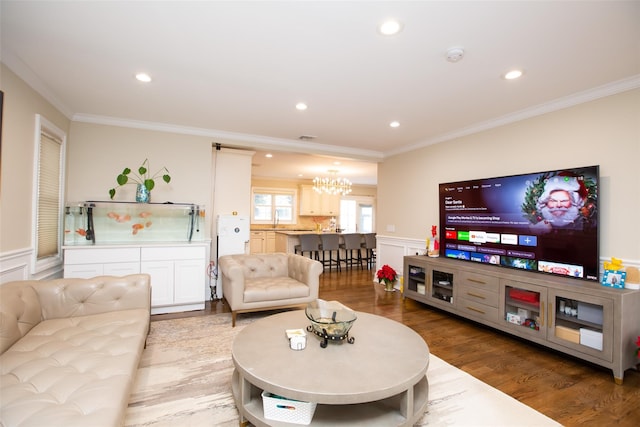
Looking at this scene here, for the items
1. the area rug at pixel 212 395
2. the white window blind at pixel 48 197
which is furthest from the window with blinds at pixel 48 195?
the area rug at pixel 212 395

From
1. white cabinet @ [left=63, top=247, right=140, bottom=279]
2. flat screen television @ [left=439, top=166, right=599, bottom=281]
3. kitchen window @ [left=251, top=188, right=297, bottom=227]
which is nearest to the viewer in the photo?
flat screen television @ [left=439, top=166, right=599, bottom=281]

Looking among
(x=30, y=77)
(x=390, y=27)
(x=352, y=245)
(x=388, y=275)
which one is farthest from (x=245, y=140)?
(x=352, y=245)

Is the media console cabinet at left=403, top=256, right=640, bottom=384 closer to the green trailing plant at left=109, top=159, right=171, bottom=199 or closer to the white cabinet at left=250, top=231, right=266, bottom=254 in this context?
the green trailing plant at left=109, top=159, right=171, bottom=199

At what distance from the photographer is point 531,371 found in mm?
2596

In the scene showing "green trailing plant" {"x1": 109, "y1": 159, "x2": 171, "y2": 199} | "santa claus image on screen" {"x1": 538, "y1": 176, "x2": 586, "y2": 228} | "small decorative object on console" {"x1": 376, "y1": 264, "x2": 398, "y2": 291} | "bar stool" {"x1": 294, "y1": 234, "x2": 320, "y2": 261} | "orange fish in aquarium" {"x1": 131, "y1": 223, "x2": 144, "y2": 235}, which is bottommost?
"small decorative object on console" {"x1": 376, "y1": 264, "x2": 398, "y2": 291}

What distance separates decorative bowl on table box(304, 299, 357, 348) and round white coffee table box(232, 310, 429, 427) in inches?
1.9

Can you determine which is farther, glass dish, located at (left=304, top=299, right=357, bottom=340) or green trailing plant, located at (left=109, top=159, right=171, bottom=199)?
green trailing plant, located at (left=109, top=159, right=171, bottom=199)

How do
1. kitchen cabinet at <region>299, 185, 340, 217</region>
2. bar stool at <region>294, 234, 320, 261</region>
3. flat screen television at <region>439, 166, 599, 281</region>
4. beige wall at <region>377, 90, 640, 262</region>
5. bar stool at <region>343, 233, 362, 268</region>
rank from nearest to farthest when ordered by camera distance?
beige wall at <region>377, 90, 640, 262</region> < flat screen television at <region>439, 166, 599, 281</region> < bar stool at <region>294, 234, 320, 261</region> < bar stool at <region>343, 233, 362, 268</region> < kitchen cabinet at <region>299, 185, 340, 217</region>

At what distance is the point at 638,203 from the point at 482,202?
4.63 feet

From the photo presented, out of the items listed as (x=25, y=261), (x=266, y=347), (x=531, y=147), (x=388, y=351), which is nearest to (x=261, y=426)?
(x=266, y=347)

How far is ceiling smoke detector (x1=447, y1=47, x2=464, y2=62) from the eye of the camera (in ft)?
7.48

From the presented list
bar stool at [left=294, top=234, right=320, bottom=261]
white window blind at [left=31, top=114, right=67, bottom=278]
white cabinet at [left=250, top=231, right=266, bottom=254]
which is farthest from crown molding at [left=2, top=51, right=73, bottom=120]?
white cabinet at [left=250, top=231, right=266, bottom=254]

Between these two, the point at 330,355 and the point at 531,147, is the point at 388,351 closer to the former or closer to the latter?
the point at 330,355

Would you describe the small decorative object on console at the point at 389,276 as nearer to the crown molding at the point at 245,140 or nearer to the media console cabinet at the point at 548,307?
the media console cabinet at the point at 548,307
